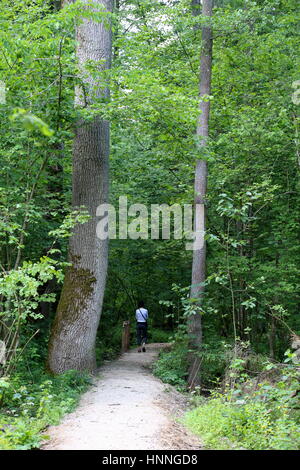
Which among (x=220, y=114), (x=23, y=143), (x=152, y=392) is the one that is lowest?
(x=152, y=392)

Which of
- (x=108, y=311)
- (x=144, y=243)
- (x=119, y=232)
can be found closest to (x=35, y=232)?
(x=119, y=232)

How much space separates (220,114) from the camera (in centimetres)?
1312

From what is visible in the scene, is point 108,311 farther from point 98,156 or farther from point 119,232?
point 98,156

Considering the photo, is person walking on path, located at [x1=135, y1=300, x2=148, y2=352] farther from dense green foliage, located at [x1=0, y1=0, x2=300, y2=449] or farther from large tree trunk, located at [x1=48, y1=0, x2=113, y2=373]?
large tree trunk, located at [x1=48, y1=0, x2=113, y2=373]

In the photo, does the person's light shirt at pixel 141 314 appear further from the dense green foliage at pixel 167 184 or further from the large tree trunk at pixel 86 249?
the large tree trunk at pixel 86 249

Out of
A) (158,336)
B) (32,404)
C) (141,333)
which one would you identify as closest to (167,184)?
(141,333)

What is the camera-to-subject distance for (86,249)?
9.53 meters

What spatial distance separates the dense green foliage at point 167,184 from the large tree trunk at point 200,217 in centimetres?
25

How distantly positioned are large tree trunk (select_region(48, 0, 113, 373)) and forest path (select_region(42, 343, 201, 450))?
2.85 ft

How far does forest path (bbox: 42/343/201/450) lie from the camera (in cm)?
532

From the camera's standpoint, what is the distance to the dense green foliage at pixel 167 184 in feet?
23.8

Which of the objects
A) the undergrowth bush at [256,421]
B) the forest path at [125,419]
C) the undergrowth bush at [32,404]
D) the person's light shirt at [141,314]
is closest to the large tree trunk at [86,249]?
the undergrowth bush at [32,404]

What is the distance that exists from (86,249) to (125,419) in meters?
4.00
